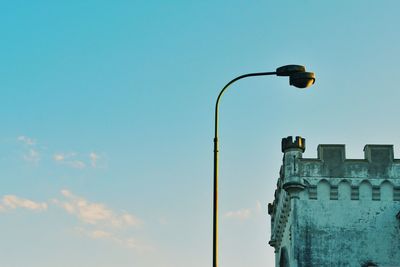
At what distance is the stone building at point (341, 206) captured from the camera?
27375 mm

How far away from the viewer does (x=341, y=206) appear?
28.0 meters

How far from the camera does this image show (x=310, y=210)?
28.0 meters

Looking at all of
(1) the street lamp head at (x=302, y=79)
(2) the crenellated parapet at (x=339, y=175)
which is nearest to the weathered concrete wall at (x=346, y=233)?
(2) the crenellated parapet at (x=339, y=175)

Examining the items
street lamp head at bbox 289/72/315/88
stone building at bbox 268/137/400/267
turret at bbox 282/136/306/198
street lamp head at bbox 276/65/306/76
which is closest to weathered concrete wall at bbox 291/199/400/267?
stone building at bbox 268/137/400/267

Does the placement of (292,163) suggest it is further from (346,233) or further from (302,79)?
(302,79)

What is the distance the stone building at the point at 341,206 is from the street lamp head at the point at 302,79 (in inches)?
502

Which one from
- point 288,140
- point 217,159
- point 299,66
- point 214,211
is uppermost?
point 288,140

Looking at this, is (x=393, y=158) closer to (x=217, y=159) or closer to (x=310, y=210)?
(x=310, y=210)

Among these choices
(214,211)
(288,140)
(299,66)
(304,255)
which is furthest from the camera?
(288,140)

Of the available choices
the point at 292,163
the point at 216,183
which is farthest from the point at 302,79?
the point at 292,163

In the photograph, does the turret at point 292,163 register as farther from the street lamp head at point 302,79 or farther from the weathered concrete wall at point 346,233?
the street lamp head at point 302,79

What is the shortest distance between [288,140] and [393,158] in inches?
189

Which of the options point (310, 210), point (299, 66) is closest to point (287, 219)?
point (310, 210)

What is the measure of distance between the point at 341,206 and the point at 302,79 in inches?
542
